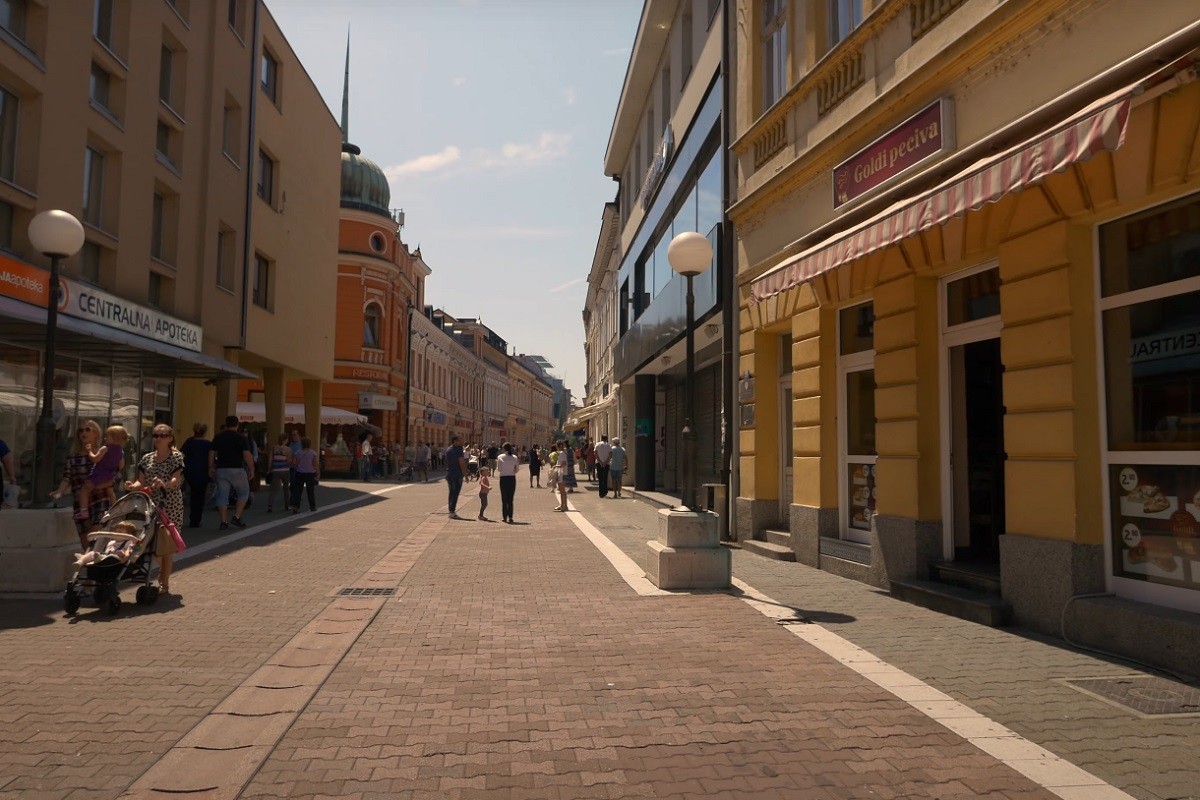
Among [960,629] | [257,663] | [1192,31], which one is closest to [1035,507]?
[960,629]

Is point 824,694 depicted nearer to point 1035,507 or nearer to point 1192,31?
point 1035,507

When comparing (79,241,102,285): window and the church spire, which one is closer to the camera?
(79,241,102,285): window

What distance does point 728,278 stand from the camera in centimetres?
1280

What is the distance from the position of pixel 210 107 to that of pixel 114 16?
3680mm

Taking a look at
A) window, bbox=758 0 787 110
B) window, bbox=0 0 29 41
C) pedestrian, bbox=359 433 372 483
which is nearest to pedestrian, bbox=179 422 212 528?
window, bbox=0 0 29 41

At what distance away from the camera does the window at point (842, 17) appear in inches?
377

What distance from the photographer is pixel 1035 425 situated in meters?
6.52

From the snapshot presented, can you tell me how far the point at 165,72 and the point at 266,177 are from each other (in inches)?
222

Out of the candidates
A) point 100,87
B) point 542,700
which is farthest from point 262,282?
point 542,700

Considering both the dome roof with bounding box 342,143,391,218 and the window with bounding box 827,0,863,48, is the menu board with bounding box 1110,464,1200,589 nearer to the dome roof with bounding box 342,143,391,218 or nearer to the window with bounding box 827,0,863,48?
the window with bounding box 827,0,863,48

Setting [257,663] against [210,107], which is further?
[210,107]

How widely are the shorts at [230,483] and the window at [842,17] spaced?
1114 centimetres

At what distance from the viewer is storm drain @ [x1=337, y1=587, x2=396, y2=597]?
812cm

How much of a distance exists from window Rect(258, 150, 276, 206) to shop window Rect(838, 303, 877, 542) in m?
19.0
